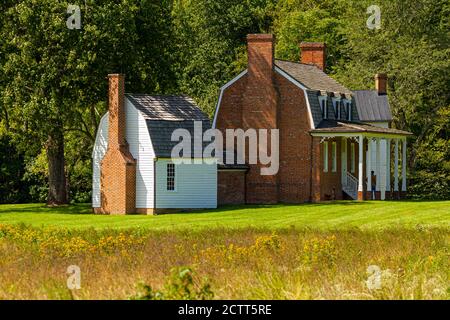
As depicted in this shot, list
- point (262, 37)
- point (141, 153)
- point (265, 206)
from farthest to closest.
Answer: point (262, 37), point (265, 206), point (141, 153)

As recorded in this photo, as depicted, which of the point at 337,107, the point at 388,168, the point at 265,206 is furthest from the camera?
the point at 388,168

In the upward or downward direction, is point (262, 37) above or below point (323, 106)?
above

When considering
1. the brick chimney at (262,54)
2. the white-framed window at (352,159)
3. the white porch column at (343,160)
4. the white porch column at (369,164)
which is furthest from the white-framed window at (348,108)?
the brick chimney at (262,54)

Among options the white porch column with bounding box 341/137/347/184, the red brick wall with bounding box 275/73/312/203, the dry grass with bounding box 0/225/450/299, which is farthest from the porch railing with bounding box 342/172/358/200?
the dry grass with bounding box 0/225/450/299

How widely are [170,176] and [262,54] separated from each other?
9.19 meters

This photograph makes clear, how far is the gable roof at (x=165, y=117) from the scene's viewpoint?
5497cm

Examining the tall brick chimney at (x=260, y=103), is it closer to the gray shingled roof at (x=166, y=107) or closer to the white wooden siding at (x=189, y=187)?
the gray shingled roof at (x=166, y=107)

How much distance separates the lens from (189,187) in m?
55.5

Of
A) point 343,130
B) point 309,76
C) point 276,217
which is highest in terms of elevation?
point 309,76

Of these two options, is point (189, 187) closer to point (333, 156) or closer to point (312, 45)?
point (333, 156)

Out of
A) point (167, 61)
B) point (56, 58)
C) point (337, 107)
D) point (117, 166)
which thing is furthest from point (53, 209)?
point (337, 107)

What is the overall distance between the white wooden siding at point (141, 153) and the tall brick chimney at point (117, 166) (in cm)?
23

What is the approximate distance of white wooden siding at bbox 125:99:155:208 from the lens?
5484 centimetres
